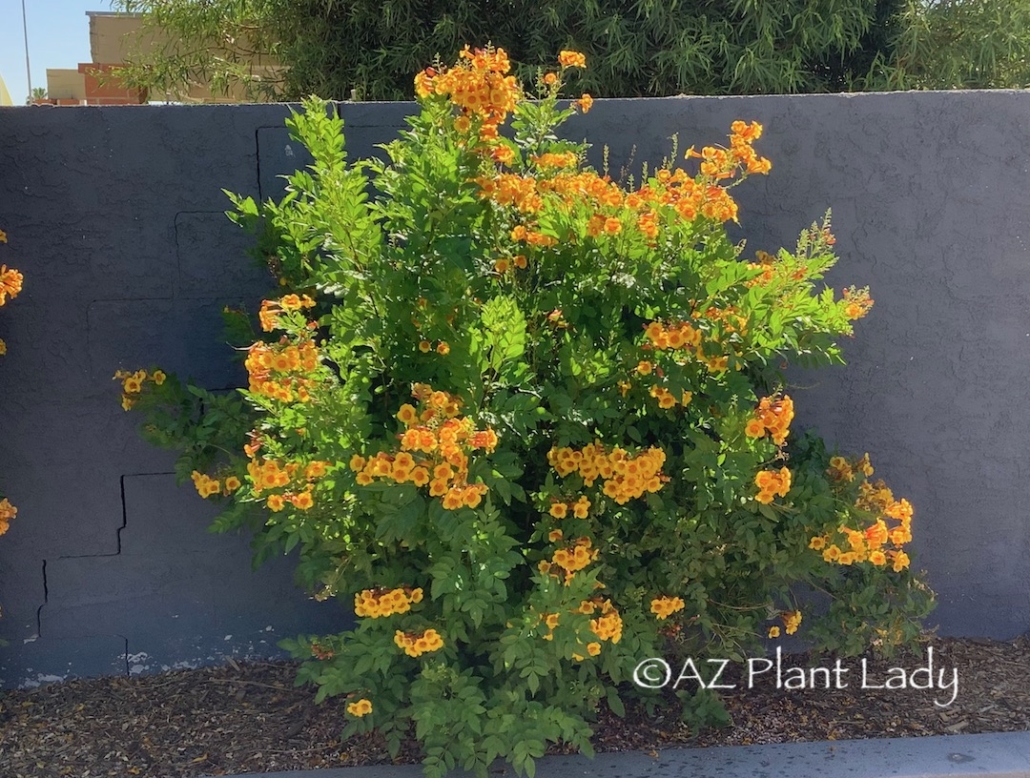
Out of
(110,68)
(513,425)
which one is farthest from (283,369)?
(110,68)

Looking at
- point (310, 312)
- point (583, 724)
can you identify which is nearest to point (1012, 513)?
point (583, 724)

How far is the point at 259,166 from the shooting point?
3.20m

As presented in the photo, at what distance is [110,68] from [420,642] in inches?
291

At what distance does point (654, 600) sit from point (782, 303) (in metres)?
0.87

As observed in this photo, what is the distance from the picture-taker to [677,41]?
16.4 ft

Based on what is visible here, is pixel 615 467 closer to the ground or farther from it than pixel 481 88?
closer to the ground

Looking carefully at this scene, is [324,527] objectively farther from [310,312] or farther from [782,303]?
[782,303]

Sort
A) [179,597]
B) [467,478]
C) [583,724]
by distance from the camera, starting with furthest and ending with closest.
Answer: [179,597]
[583,724]
[467,478]

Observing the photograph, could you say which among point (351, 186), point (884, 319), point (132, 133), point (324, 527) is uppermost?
point (132, 133)

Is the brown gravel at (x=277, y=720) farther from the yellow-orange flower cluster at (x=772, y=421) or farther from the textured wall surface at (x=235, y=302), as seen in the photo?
the yellow-orange flower cluster at (x=772, y=421)

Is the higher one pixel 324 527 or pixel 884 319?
pixel 884 319

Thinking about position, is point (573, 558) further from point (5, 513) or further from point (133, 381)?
point (5, 513)

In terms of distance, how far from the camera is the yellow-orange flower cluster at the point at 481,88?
2.33 m

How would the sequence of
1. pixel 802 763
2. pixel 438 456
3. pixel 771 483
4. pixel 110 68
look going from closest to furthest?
pixel 438 456
pixel 771 483
pixel 802 763
pixel 110 68
